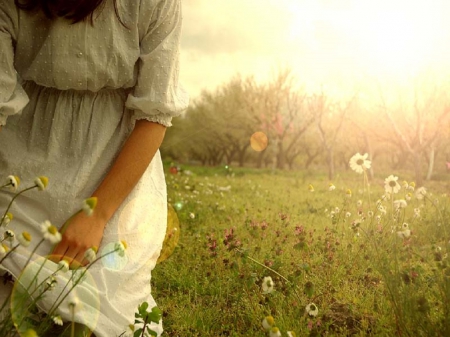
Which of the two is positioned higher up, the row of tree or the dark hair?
the dark hair

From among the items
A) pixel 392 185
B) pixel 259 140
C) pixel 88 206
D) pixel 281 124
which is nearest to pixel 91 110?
pixel 88 206

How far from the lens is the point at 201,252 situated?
13.7ft

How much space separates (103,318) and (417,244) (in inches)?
154

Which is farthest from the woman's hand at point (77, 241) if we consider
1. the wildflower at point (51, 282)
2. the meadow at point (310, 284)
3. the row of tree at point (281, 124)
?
the row of tree at point (281, 124)

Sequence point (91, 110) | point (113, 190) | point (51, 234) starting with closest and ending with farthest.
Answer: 1. point (51, 234)
2. point (113, 190)
3. point (91, 110)

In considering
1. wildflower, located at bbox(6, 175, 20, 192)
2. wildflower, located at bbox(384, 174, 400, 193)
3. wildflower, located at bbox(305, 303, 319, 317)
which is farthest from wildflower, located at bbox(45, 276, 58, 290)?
wildflower, located at bbox(384, 174, 400, 193)

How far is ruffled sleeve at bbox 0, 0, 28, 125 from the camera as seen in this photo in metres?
1.59

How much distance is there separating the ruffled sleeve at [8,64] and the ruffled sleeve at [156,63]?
1.26ft

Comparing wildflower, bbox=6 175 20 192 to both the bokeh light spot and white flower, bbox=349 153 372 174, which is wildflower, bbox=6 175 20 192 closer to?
white flower, bbox=349 153 372 174

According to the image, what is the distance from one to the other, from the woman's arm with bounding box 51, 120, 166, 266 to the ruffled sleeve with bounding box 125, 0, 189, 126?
2.3 inches

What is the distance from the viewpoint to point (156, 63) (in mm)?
1738

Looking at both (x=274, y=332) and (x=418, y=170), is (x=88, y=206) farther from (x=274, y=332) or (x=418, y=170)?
(x=418, y=170)

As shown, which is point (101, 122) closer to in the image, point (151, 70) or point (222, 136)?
point (151, 70)

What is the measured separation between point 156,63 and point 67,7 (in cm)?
35
